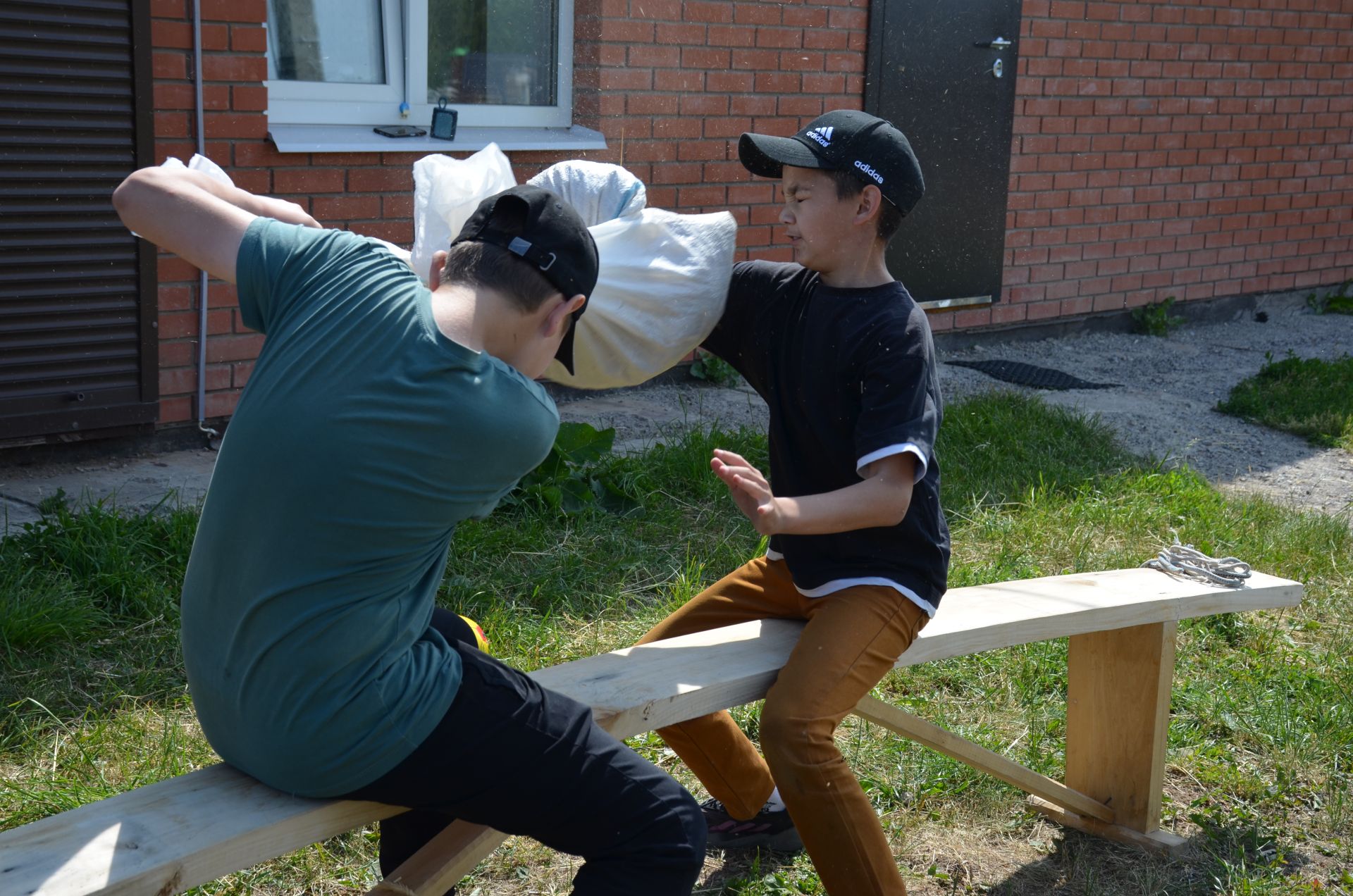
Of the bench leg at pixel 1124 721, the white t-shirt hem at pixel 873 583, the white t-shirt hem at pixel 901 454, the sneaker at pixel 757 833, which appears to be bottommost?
the sneaker at pixel 757 833

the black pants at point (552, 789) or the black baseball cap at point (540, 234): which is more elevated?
the black baseball cap at point (540, 234)

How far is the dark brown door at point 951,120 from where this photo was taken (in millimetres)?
7160

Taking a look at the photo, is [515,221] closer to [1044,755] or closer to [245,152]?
[1044,755]

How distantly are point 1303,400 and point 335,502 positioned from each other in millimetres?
6281

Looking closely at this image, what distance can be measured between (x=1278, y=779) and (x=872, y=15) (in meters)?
4.80

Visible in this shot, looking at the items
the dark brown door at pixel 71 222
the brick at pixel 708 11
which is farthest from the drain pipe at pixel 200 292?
the brick at pixel 708 11

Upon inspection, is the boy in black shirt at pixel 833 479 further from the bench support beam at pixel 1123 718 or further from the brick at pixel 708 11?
the brick at pixel 708 11

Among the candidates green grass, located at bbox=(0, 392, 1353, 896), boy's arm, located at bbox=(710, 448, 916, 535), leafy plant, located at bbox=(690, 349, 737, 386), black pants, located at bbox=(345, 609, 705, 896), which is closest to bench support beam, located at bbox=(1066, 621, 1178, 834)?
green grass, located at bbox=(0, 392, 1353, 896)

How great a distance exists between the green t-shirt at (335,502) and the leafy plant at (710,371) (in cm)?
467

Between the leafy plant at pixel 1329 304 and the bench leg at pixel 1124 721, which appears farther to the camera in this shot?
the leafy plant at pixel 1329 304

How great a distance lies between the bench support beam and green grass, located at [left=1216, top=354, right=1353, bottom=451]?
3.68m

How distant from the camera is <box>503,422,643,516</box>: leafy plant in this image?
4.52 meters

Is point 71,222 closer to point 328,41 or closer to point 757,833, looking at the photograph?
point 328,41

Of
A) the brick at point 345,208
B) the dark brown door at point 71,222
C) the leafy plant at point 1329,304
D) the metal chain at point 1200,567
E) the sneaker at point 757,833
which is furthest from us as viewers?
the leafy plant at point 1329,304
